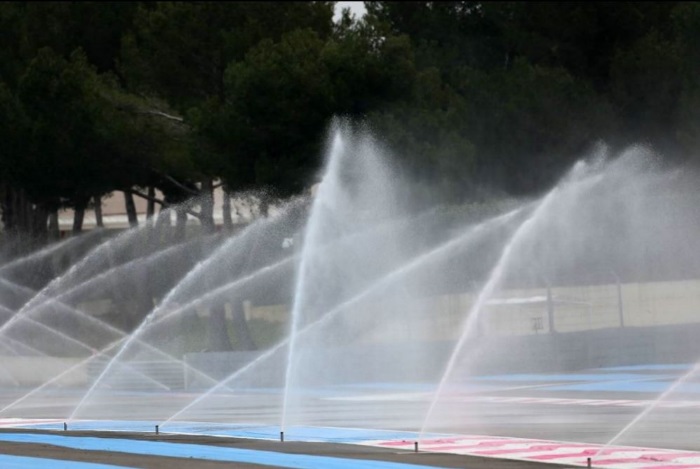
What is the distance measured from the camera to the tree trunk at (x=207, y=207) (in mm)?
35531

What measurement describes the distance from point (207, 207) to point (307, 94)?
4.41 metres

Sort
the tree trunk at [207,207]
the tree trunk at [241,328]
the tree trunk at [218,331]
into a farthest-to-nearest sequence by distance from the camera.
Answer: the tree trunk at [207,207] < the tree trunk at [218,331] < the tree trunk at [241,328]

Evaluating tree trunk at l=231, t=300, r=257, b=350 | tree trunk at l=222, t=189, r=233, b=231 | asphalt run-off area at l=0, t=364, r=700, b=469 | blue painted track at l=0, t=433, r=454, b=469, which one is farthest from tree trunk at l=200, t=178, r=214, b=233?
blue painted track at l=0, t=433, r=454, b=469

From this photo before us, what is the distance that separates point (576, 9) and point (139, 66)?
13.3 meters

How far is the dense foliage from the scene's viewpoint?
111 feet

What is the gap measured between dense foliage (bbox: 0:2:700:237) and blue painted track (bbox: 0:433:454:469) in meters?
16.5

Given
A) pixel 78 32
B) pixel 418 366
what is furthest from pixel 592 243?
pixel 78 32

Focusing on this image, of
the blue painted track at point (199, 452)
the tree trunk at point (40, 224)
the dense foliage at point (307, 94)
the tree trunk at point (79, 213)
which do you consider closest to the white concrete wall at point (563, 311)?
the dense foliage at point (307, 94)

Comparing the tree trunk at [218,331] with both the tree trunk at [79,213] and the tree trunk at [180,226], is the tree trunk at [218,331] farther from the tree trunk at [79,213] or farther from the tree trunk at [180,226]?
the tree trunk at [79,213]

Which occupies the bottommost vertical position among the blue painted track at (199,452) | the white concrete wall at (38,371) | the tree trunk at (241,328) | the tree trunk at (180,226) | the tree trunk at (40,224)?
the blue painted track at (199,452)

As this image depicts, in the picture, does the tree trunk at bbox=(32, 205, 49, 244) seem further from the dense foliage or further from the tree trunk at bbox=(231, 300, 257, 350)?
the tree trunk at bbox=(231, 300, 257, 350)

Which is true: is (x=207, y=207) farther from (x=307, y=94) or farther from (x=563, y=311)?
(x=563, y=311)

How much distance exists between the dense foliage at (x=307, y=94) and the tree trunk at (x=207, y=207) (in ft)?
0.32

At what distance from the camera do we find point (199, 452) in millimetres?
15312
